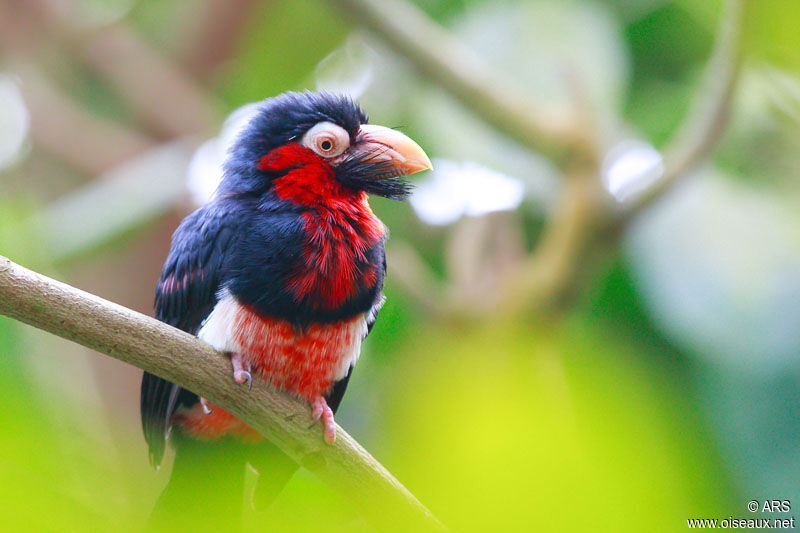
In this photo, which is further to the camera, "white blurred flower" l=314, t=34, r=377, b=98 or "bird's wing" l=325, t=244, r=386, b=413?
"white blurred flower" l=314, t=34, r=377, b=98

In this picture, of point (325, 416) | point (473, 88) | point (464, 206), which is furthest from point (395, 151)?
point (464, 206)

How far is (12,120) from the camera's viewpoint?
6098 millimetres

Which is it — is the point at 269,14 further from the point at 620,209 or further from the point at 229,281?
the point at 229,281

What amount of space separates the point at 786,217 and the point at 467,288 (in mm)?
1635

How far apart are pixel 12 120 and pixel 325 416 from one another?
486 centimetres

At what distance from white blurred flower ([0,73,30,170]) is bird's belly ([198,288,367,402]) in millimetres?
3853

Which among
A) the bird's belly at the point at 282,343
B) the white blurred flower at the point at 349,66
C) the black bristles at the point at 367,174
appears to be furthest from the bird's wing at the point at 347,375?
the white blurred flower at the point at 349,66

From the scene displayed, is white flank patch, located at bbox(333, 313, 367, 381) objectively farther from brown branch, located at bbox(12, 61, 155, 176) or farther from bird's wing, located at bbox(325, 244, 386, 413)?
brown branch, located at bbox(12, 61, 155, 176)

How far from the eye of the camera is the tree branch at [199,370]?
1624 mm

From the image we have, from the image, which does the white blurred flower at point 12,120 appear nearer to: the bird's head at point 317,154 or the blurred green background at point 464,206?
the blurred green background at point 464,206

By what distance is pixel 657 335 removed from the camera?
4289 mm

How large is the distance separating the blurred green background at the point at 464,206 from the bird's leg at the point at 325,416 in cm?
16

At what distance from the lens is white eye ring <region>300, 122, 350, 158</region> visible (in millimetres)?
2732
